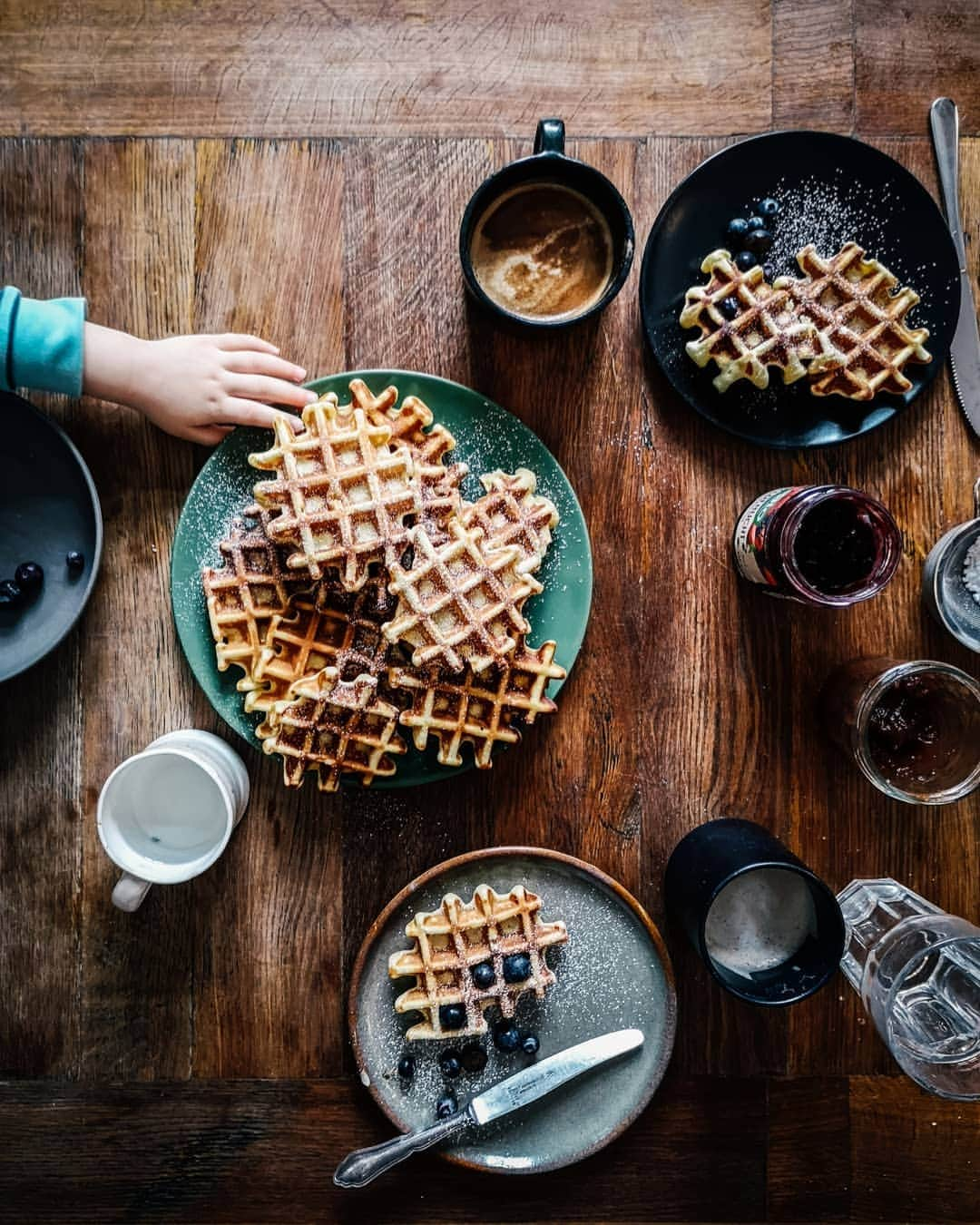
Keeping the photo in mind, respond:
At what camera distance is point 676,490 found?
1.61m

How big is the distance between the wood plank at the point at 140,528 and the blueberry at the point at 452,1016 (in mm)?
484

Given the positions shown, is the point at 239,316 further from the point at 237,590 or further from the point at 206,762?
the point at 206,762

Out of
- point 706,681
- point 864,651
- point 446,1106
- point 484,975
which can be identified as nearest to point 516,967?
point 484,975

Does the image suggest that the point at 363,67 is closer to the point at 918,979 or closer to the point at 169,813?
the point at 169,813

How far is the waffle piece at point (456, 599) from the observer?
53.4 inches

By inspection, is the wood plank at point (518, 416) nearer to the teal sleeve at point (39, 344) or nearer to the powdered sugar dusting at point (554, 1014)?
the powdered sugar dusting at point (554, 1014)

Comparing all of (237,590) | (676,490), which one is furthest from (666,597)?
(237,590)

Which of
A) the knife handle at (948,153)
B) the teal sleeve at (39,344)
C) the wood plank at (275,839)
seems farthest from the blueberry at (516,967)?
the knife handle at (948,153)

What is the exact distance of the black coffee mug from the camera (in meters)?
1.38

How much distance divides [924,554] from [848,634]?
0.21 m

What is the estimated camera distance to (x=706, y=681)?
1.63 m

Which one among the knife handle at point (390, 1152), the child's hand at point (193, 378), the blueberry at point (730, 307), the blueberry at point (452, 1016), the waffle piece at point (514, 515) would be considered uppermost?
the blueberry at point (730, 307)

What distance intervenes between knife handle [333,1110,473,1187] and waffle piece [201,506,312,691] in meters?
0.82

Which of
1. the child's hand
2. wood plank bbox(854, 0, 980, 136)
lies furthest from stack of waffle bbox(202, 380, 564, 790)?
wood plank bbox(854, 0, 980, 136)
